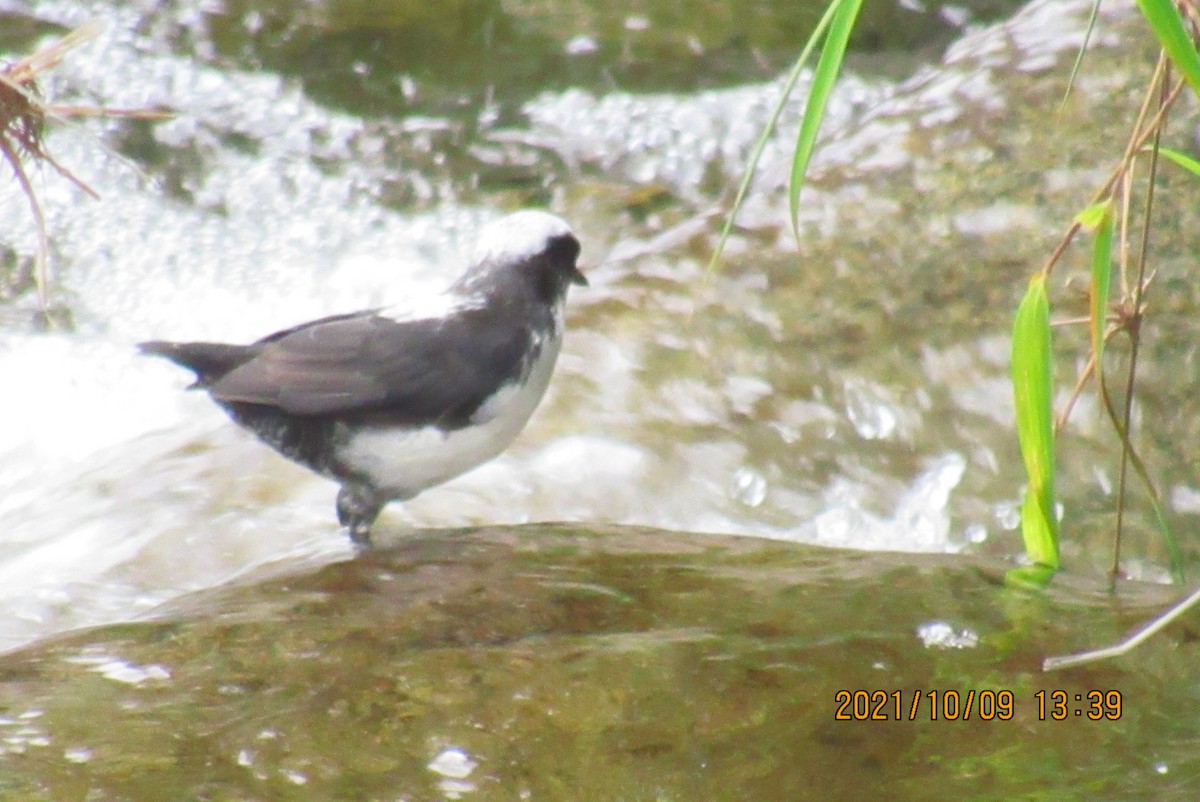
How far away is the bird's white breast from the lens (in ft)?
14.3

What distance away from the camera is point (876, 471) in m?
4.89

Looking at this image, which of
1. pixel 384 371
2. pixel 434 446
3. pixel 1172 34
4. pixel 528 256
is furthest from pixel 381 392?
pixel 1172 34

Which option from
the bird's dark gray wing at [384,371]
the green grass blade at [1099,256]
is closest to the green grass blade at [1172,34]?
the green grass blade at [1099,256]

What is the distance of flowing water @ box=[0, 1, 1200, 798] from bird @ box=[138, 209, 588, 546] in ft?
0.85

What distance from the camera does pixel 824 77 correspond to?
8.00ft

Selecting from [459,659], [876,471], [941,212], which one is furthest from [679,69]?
[459,659]

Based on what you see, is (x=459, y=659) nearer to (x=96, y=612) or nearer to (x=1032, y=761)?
(x=1032, y=761)

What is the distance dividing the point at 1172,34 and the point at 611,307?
3.58 meters

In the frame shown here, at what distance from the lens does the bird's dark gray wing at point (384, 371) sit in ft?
14.1

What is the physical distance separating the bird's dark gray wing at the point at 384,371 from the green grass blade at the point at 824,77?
194 cm

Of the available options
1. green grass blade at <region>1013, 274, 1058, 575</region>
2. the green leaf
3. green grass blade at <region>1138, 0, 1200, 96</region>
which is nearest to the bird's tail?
the green leaf

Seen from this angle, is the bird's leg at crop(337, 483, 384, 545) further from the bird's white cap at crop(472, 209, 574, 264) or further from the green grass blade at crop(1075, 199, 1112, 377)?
the green grass blade at crop(1075, 199, 1112, 377)
